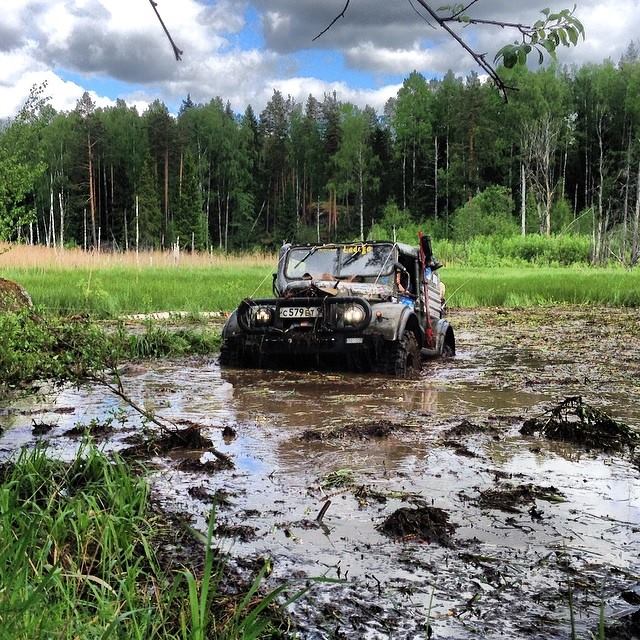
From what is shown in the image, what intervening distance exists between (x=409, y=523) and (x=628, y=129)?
62.3 meters

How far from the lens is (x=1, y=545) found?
2.49 meters

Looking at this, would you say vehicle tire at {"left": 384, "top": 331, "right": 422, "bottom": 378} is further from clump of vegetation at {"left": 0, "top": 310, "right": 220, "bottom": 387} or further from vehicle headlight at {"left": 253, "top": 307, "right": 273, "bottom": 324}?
clump of vegetation at {"left": 0, "top": 310, "right": 220, "bottom": 387}

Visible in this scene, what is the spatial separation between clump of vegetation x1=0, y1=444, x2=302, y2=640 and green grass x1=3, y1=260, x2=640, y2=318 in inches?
337

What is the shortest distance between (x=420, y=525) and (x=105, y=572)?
1339mm

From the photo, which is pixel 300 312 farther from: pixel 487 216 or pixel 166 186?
pixel 166 186

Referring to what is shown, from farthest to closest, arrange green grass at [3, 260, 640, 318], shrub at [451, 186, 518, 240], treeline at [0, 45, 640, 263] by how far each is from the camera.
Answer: treeline at [0, 45, 640, 263] → shrub at [451, 186, 518, 240] → green grass at [3, 260, 640, 318]

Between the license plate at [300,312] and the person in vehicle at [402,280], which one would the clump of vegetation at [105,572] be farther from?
the person in vehicle at [402,280]

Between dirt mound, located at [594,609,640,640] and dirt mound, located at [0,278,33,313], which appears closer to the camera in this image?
dirt mound, located at [594,609,640,640]

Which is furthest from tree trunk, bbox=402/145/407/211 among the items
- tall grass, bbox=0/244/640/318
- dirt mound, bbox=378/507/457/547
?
dirt mound, bbox=378/507/457/547

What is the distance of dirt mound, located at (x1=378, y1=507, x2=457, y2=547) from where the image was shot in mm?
3070

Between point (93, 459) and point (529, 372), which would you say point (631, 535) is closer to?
point (93, 459)

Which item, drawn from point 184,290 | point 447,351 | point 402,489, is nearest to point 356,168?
point 184,290

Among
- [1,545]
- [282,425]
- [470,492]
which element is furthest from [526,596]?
[282,425]

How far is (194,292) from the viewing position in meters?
15.7
